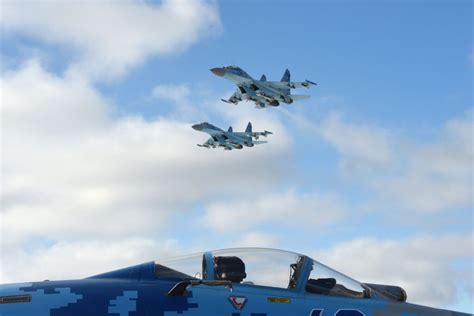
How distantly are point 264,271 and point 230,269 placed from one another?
0.44 m

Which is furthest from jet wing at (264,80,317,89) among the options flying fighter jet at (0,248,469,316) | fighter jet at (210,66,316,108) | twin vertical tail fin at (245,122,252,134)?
flying fighter jet at (0,248,469,316)

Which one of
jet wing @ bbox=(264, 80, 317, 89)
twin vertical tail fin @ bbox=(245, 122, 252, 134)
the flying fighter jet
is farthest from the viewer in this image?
twin vertical tail fin @ bbox=(245, 122, 252, 134)

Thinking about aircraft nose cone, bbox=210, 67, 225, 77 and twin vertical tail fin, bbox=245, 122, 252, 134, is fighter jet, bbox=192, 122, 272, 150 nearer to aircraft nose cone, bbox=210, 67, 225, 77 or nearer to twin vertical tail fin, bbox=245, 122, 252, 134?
twin vertical tail fin, bbox=245, 122, 252, 134

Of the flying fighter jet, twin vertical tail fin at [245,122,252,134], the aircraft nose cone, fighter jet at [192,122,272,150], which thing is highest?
the aircraft nose cone

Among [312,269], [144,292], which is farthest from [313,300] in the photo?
[144,292]

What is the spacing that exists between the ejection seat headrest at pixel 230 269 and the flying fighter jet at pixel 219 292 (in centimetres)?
1

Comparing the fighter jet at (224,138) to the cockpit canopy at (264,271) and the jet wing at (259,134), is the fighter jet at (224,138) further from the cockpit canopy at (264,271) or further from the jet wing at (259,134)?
the cockpit canopy at (264,271)

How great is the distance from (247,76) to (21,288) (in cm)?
7211

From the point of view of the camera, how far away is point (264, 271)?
26.7 ft

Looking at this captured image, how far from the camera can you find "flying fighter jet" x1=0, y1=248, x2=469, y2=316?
7441mm

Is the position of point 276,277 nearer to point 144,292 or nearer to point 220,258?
point 220,258

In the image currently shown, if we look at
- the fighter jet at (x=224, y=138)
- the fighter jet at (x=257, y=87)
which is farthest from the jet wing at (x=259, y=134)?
the fighter jet at (x=257, y=87)

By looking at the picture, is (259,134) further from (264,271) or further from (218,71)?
(264,271)

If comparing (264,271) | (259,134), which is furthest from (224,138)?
(264,271)
